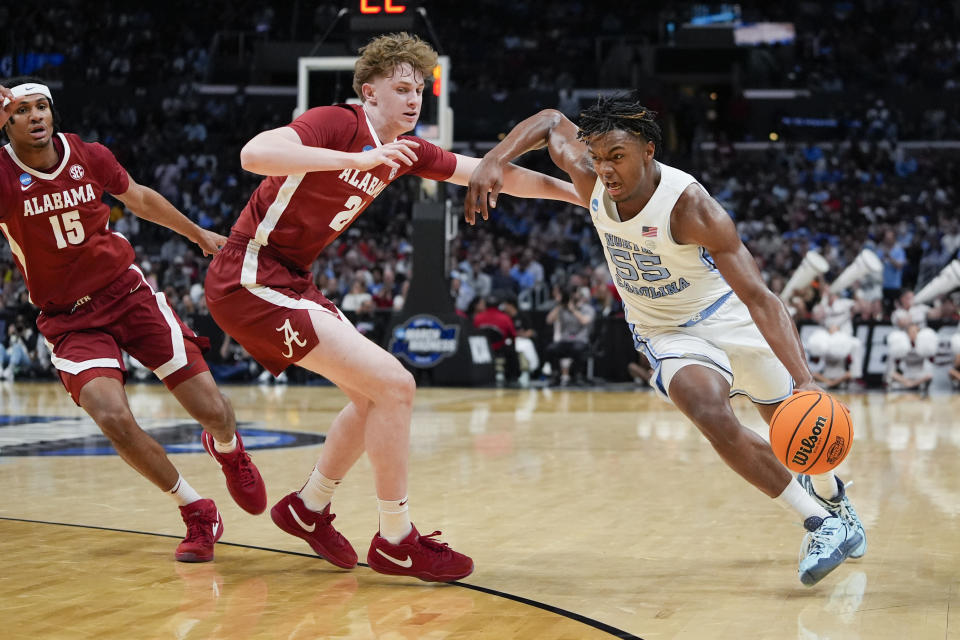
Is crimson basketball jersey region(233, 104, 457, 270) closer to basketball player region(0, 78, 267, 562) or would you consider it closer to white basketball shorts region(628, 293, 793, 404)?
basketball player region(0, 78, 267, 562)

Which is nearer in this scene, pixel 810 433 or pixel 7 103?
pixel 810 433

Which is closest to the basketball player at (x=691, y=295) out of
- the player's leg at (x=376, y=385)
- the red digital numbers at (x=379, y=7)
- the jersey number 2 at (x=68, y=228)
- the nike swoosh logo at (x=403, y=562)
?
the player's leg at (x=376, y=385)

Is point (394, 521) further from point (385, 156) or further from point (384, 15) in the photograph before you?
point (384, 15)

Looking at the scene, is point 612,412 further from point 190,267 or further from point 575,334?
point 190,267

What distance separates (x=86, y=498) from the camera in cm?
634

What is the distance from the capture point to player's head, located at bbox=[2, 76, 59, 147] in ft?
16.0

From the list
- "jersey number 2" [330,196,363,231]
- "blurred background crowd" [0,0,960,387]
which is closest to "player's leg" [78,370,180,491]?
"jersey number 2" [330,196,363,231]

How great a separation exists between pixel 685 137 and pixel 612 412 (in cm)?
1610

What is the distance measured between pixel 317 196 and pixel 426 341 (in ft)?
36.2

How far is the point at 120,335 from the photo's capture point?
5.16 metres

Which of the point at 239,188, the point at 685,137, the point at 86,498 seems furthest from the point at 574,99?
the point at 86,498

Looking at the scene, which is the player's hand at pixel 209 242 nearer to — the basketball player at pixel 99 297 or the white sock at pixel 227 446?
the basketball player at pixel 99 297

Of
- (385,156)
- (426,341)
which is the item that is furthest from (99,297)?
(426,341)

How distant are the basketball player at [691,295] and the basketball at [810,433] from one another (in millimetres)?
77
